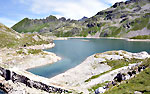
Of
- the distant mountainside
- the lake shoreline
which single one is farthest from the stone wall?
the distant mountainside

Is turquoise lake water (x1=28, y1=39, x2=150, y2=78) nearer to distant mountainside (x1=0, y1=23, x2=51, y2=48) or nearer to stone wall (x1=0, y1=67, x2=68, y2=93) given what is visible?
stone wall (x1=0, y1=67, x2=68, y2=93)

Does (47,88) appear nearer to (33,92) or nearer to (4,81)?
(33,92)

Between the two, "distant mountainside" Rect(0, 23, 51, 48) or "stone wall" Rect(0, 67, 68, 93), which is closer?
"stone wall" Rect(0, 67, 68, 93)

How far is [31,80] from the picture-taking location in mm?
39438

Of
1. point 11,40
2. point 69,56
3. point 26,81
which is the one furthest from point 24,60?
point 11,40

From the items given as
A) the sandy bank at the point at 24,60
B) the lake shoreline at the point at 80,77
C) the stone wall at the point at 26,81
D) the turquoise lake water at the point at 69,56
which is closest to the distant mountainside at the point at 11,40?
the turquoise lake water at the point at 69,56

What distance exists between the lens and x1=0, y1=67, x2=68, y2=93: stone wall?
113 feet

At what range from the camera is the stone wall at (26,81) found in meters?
34.5

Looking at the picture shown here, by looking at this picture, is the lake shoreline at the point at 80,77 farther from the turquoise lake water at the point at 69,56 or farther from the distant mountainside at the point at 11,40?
the distant mountainside at the point at 11,40

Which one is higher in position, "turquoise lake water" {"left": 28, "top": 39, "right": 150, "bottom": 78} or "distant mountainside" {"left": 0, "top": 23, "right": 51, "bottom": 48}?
"distant mountainside" {"left": 0, "top": 23, "right": 51, "bottom": 48}

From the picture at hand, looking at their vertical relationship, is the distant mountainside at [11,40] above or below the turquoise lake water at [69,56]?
above

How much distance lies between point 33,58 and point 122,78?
2512 inches

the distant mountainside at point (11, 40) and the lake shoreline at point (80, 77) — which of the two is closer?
the lake shoreline at point (80, 77)

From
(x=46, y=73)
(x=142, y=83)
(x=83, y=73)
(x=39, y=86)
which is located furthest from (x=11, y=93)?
(x=142, y=83)
